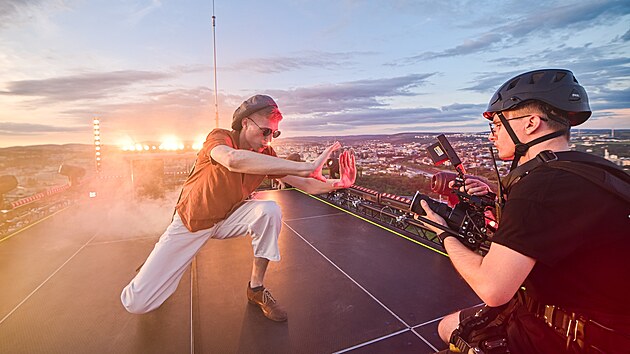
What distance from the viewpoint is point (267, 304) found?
314 cm

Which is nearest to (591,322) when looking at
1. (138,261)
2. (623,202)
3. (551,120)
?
(623,202)

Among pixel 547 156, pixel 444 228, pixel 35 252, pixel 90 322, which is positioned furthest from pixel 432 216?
pixel 35 252

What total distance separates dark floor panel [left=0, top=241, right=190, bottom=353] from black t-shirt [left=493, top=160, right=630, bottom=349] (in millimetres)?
2800

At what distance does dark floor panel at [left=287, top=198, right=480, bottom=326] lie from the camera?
3.35m

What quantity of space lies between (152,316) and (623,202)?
379 centimetres

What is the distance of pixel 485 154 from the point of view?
2051 mm

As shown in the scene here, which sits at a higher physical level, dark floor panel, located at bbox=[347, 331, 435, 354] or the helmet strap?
the helmet strap

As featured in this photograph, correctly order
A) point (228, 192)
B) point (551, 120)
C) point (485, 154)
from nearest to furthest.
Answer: point (551, 120)
point (485, 154)
point (228, 192)

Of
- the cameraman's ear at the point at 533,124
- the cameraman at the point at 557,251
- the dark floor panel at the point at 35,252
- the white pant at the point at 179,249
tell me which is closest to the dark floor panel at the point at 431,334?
the cameraman at the point at 557,251

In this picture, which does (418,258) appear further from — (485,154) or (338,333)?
(485,154)

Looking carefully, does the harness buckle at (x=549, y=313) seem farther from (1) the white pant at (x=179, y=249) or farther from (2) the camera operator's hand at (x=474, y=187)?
(1) the white pant at (x=179, y=249)

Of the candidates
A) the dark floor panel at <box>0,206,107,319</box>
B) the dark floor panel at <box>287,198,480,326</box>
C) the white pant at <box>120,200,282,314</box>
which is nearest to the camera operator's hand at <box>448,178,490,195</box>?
the dark floor panel at <box>287,198,480,326</box>

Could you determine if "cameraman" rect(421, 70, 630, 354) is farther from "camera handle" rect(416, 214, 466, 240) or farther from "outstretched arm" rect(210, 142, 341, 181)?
"outstretched arm" rect(210, 142, 341, 181)

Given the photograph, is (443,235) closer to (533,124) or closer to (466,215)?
(466,215)
